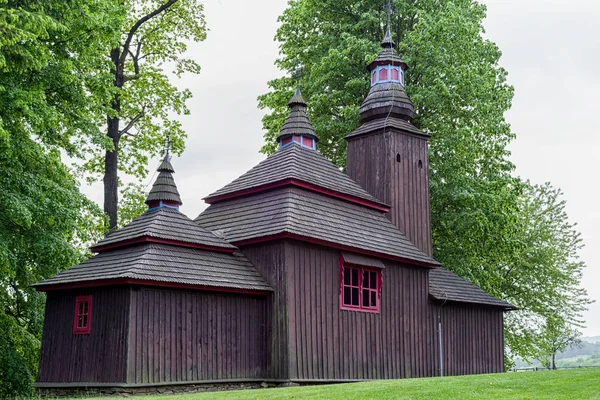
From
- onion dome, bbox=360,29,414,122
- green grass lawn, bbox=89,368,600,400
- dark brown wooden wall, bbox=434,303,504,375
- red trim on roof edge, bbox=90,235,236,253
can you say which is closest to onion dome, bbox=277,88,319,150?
onion dome, bbox=360,29,414,122

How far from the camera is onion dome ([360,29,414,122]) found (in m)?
27.2

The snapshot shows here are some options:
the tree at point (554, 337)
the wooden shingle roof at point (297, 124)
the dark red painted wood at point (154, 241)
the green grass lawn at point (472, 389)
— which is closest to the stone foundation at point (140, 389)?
the green grass lawn at point (472, 389)

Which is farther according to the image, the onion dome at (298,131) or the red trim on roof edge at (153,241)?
the onion dome at (298,131)

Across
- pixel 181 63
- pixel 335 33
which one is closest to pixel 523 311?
pixel 335 33

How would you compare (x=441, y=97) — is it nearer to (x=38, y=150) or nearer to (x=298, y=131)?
(x=298, y=131)

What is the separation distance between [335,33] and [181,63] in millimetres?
6730

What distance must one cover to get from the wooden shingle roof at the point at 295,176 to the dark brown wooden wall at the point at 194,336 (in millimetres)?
3805

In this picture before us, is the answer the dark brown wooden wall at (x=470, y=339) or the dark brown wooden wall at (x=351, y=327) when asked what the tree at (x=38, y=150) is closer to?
the dark brown wooden wall at (x=351, y=327)

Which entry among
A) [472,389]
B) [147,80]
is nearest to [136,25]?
[147,80]

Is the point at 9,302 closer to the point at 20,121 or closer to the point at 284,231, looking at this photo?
the point at 20,121

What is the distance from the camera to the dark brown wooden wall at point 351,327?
20016 mm

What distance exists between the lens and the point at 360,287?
21.9m

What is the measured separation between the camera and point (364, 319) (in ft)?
71.8

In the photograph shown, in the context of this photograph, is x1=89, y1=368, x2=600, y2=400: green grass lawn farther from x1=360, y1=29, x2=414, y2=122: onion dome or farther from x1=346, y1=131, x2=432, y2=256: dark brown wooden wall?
x1=360, y1=29, x2=414, y2=122: onion dome
